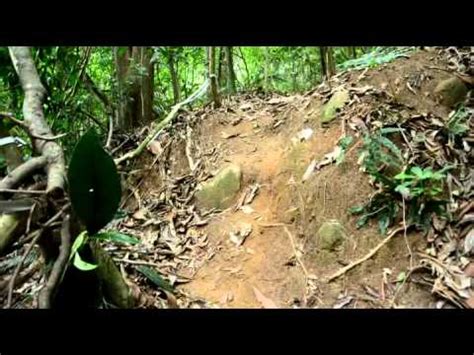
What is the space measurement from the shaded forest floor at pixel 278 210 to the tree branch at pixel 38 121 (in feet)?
1.66

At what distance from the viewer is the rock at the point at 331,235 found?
183cm

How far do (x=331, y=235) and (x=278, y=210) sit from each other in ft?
1.19

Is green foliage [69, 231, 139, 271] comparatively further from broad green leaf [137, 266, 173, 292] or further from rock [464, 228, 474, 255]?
rock [464, 228, 474, 255]

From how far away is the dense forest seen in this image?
121 centimetres

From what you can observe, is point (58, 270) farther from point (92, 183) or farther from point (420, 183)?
point (420, 183)

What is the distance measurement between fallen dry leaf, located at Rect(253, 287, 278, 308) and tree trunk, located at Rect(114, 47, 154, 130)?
2.19 m

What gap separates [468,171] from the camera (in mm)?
1863

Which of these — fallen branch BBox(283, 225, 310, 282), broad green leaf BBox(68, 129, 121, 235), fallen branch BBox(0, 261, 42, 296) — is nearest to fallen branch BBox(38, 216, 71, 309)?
broad green leaf BBox(68, 129, 121, 235)

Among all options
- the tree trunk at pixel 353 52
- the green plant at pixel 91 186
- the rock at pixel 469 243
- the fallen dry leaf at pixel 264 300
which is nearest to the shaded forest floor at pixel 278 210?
the fallen dry leaf at pixel 264 300

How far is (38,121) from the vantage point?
4.86 ft

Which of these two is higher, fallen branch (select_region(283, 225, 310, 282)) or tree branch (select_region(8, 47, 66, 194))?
tree branch (select_region(8, 47, 66, 194))

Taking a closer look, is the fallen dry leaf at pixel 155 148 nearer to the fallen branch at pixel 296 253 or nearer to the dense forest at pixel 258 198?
the dense forest at pixel 258 198

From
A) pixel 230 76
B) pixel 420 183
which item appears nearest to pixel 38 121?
pixel 420 183

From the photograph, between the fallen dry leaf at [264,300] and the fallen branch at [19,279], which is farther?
the fallen dry leaf at [264,300]
